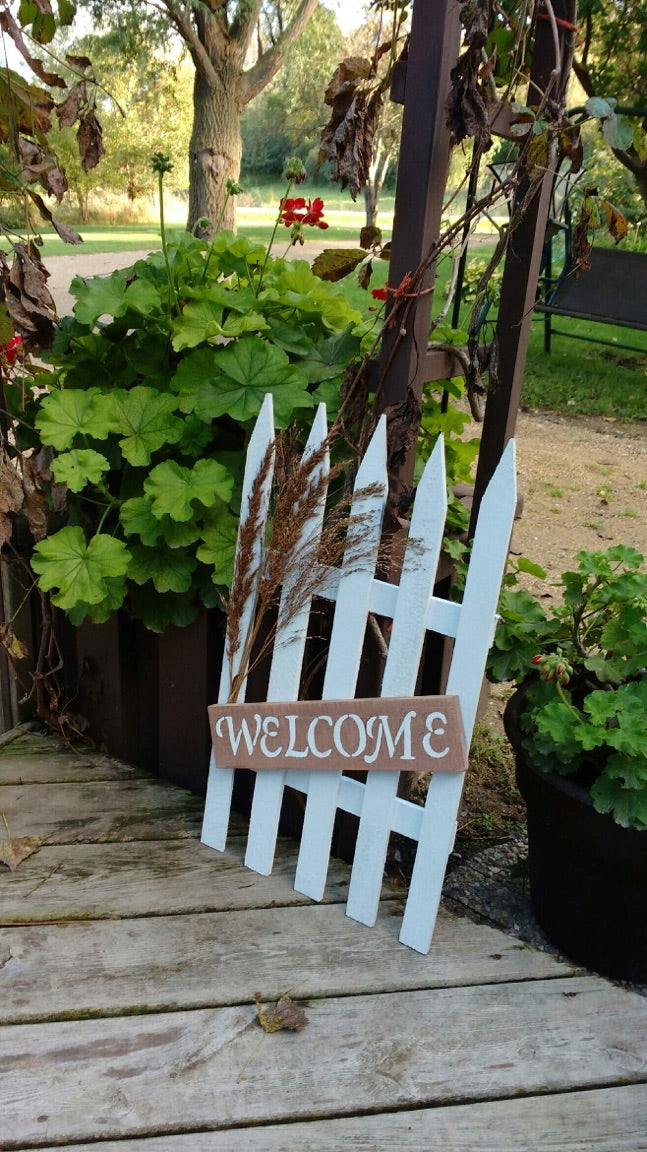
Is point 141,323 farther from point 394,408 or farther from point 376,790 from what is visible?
point 376,790

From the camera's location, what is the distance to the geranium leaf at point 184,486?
5.67 ft

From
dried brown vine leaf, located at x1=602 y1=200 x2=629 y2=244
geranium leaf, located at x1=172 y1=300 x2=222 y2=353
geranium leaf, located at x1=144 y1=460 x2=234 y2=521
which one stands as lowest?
geranium leaf, located at x1=144 y1=460 x2=234 y2=521

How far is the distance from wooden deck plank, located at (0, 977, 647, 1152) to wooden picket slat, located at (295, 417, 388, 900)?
0.34 m

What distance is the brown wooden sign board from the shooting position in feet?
5.22

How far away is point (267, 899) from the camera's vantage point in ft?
5.86

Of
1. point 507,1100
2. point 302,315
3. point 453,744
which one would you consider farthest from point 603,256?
point 507,1100

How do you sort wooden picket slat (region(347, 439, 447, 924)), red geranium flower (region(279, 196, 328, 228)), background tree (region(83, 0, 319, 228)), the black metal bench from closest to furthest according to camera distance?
wooden picket slat (region(347, 439, 447, 924))
red geranium flower (region(279, 196, 328, 228))
the black metal bench
background tree (region(83, 0, 319, 228))

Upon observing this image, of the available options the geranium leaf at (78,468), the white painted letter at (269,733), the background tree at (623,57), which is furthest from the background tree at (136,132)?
the white painted letter at (269,733)

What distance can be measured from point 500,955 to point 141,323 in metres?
1.41

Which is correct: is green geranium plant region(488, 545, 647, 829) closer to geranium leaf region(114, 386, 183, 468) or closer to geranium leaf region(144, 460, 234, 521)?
geranium leaf region(144, 460, 234, 521)

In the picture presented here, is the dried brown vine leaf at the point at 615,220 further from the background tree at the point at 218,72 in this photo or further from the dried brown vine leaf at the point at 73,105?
the background tree at the point at 218,72

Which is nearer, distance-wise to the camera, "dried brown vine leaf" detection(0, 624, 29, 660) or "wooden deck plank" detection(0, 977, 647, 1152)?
"wooden deck plank" detection(0, 977, 647, 1152)

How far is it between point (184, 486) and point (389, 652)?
0.50 metres

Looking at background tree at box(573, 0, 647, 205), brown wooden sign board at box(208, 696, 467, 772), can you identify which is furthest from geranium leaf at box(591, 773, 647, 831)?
background tree at box(573, 0, 647, 205)
